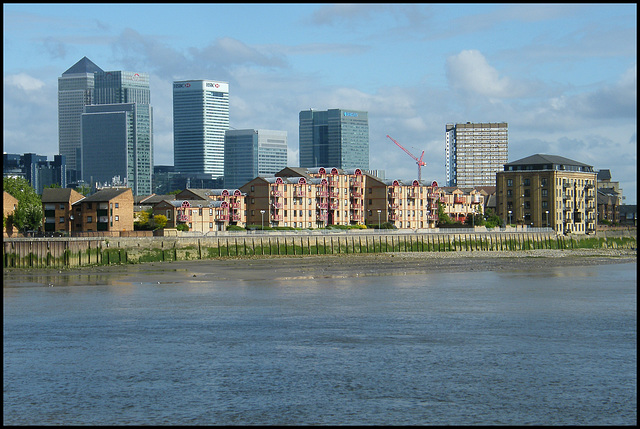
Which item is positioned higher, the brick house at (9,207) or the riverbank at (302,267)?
the brick house at (9,207)

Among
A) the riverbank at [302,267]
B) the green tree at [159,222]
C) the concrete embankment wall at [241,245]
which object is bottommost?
the riverbank at [302,267]

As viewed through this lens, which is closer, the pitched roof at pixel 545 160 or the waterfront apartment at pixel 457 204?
the pitched roof at pixel 545 160

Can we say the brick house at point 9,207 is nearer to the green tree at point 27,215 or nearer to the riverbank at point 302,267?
the green tree at point 27,215

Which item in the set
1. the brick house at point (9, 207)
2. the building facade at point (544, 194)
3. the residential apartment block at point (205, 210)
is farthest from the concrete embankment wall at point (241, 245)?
the brick house at point (9, 207)

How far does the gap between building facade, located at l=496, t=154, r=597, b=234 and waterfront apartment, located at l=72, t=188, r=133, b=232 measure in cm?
8649

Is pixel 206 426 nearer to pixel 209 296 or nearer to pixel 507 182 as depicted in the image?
pixel 209 296

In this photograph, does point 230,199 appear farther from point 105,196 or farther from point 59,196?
point 59,196

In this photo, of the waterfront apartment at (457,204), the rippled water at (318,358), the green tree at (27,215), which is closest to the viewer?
the rippled water at (318,358)

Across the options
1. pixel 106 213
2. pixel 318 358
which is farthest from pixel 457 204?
pixel 318 358

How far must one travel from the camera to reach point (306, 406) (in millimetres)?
33344

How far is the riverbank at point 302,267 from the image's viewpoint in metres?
83.2

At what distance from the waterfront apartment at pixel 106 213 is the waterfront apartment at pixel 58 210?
11.0ft

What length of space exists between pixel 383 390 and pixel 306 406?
4.02 m

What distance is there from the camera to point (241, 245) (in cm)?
11481
